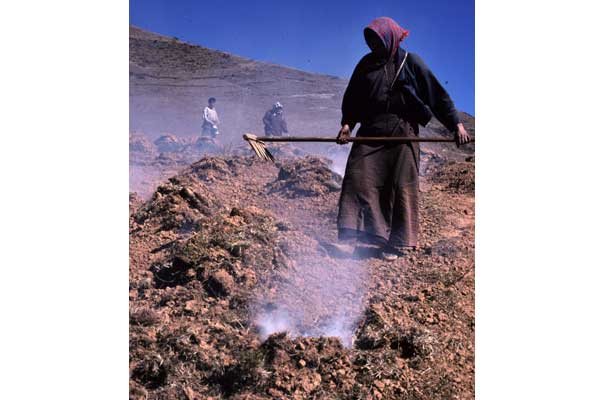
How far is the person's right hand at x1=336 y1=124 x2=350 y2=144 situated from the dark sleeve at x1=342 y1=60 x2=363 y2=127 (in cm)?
4

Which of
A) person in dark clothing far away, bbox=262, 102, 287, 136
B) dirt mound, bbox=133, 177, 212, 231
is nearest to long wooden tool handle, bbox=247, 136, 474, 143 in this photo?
person in dark clothing far away, bbox=262, 102, 287, 136

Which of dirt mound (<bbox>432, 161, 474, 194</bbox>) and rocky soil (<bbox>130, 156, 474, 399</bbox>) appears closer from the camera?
rocky soil (<bbox>130, 156, 474, 399</bbox>)

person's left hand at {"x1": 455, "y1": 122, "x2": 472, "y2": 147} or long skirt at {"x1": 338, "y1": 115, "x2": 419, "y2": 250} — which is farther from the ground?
person's left hand at {"x1": 455, "y1": 122, "x2": 472, "y2": 147}

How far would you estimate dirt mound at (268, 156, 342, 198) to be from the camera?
16.4 ft

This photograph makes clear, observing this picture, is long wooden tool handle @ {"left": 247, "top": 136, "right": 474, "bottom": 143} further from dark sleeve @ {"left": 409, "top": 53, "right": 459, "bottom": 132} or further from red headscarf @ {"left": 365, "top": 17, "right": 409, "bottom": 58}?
red headscarf @ {"left": 365, "top": 17, "right": 409, "bottom": 58}

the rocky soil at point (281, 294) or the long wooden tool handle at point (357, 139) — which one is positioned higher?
the long wooden tool handle at point (357, 139)

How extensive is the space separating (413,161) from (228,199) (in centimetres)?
136

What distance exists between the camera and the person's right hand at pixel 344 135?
4555 millimetres

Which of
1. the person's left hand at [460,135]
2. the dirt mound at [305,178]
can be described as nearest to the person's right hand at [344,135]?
the dirt mound at [305,178]

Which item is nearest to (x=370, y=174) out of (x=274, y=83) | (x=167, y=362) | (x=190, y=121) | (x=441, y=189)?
(x=441, y=189)

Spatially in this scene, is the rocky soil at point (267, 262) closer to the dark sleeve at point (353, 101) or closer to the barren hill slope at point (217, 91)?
the barren hill slope at point (217, 91)

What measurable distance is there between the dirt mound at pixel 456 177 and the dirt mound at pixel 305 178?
2.45 feet

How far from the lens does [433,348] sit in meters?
4.29

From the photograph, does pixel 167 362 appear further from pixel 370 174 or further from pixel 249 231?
pixel 370 174
